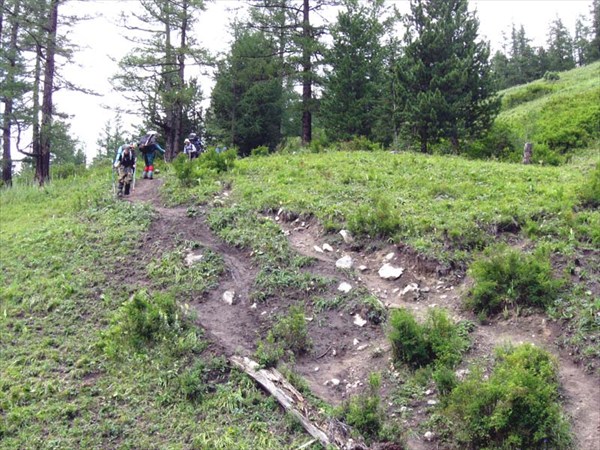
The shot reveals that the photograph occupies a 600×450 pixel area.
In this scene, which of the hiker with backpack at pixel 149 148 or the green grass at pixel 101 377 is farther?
the hiker with backpack at pixel 149 148

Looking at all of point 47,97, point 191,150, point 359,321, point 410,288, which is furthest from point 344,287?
point 47,97

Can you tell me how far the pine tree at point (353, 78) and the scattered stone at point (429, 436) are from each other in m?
16.1

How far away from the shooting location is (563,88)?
104ft

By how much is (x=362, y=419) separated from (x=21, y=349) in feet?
18.4

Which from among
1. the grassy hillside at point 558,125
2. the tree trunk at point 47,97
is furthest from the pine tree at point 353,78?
the tree trunk at point 47,97

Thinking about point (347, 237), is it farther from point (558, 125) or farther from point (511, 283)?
point (558, 125)

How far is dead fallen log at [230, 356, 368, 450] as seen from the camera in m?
5.79

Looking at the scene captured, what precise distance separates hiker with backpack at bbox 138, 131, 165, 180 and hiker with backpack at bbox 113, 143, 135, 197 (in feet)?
4.89

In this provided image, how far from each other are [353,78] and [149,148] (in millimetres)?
8345

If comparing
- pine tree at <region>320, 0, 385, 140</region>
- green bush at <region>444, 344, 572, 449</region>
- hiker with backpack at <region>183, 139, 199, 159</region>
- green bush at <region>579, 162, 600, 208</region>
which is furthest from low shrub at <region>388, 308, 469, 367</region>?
pine tree at <region>320, 0, 385, 140</region>

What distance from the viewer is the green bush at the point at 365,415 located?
5.95m

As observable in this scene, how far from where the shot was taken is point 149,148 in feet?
55.0

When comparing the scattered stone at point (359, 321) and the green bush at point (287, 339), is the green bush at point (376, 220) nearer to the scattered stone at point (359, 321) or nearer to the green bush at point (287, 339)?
the scattered stone at point (359, 321)

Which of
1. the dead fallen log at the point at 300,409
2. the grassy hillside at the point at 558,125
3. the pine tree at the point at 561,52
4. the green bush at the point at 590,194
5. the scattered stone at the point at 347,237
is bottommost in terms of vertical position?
the dead fallen log at the point at 300,409
